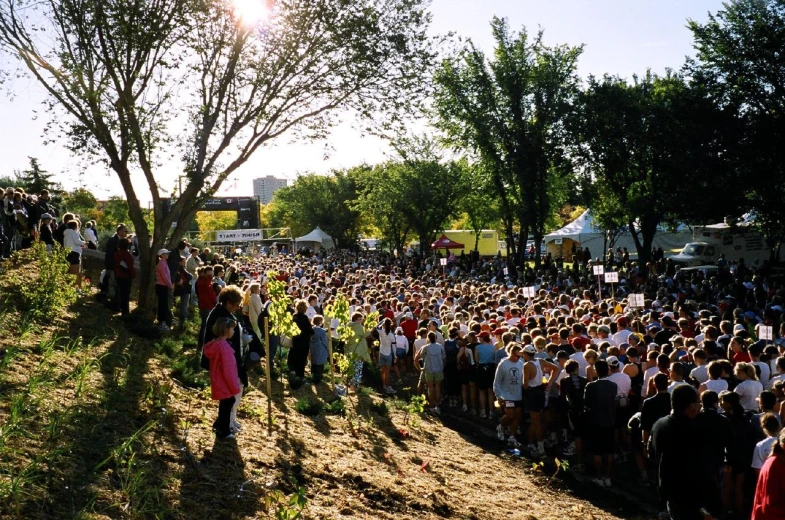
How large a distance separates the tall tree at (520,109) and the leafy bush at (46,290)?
87.6ft

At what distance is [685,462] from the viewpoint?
18.3 ft

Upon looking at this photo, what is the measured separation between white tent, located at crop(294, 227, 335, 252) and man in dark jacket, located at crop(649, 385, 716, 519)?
192ft

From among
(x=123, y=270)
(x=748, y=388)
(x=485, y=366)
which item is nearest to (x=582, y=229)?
(x=485, y=366)

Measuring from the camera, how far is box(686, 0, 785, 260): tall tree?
85.9 feet

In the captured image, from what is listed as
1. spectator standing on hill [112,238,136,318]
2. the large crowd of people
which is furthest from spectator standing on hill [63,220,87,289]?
spectator standing on hill [112,238,136,318]

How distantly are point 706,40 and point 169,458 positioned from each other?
96.0 feet

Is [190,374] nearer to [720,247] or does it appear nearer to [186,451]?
[186,451]

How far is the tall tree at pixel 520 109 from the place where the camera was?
112ft

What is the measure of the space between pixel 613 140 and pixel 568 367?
84.6ft

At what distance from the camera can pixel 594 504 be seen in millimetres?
8383

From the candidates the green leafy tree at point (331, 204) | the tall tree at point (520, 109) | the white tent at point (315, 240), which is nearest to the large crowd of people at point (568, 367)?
the tall tree at point (520, 109)

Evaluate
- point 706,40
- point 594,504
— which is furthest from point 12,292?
point 706,40

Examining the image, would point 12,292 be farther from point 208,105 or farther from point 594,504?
point 594,504

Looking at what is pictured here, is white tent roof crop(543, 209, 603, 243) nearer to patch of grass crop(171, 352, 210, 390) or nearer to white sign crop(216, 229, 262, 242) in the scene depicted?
white sign crop(216, 229, 262, 242)
